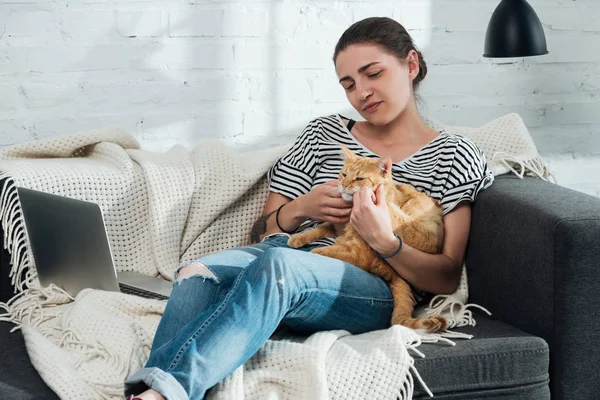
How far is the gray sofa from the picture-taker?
1.57 metres

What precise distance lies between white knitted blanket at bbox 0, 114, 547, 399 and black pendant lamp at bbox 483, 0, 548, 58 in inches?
12.4

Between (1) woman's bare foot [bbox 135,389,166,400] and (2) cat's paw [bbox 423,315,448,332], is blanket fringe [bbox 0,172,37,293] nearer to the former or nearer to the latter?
(1) woman's bare foot [bbox 135,389,166,400]

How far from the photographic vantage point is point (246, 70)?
9.01 feet

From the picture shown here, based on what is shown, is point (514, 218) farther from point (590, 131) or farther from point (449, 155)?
point (590, 131)

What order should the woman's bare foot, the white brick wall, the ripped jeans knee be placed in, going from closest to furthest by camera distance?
1. the woman's bare foot
2. the ripped jeans knee
3. the white brick wall

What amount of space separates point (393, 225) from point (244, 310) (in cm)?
47

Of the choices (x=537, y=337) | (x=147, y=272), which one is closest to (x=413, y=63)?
(x=537, y=337)

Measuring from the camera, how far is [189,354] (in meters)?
1.40

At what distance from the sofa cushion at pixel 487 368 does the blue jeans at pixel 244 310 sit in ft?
0.59

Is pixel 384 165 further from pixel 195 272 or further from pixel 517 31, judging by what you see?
pixel 517 31

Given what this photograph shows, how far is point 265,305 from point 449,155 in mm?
664

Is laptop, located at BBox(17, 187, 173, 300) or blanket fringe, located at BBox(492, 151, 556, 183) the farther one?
blanket fringe, located at BBox(492, 151, 556, 183)

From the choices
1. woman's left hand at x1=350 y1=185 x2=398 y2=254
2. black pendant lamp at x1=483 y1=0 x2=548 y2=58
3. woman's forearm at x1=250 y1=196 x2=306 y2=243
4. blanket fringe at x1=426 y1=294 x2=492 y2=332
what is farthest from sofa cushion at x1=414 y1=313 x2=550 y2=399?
black pendant lamp at x1=483 y1=0 x2=548 y2=58

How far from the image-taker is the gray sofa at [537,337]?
157 centimetres
